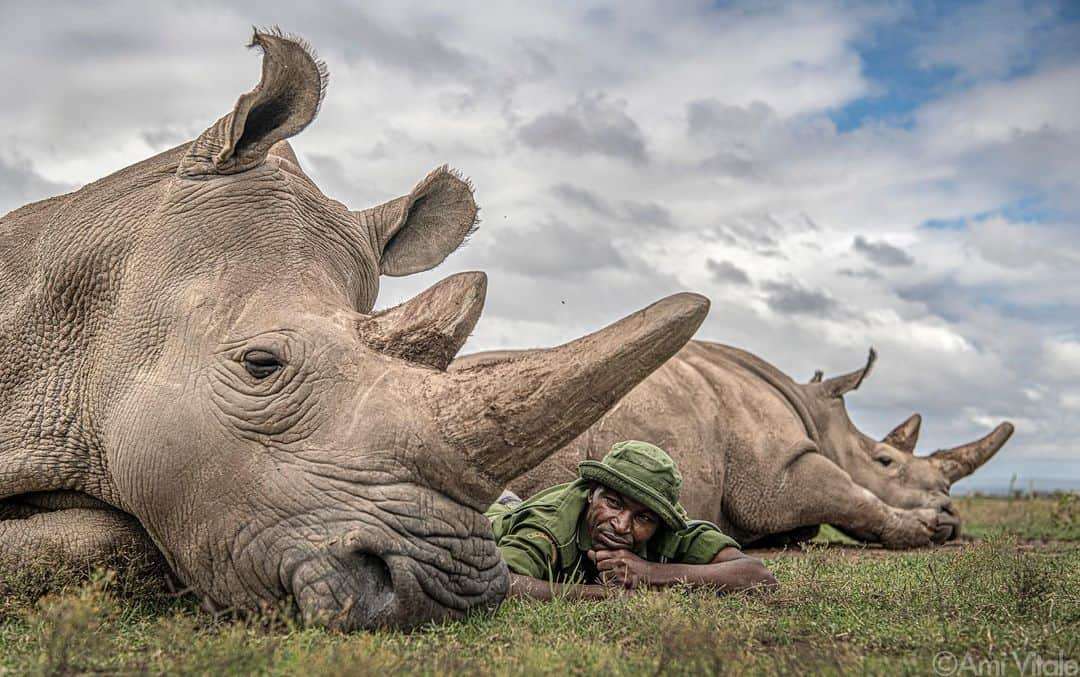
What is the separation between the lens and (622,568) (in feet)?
16.8

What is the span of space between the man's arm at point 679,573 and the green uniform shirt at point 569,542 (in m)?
0.14

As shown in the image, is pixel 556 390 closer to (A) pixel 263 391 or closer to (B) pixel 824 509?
(A) pixel 263 391

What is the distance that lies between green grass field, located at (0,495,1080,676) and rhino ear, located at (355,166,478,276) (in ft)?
7.04

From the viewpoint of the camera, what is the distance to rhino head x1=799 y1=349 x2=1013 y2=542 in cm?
1104

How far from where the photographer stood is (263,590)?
13.6ft

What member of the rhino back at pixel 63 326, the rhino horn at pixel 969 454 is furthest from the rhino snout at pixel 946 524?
Answer: the rhino back at pixel 63 326

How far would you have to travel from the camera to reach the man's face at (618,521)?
17.4 feet

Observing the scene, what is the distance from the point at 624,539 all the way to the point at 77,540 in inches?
89.8

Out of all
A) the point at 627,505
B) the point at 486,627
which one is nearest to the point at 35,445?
the point at 486,627

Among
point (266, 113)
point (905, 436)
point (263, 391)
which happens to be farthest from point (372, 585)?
point (905, 436)

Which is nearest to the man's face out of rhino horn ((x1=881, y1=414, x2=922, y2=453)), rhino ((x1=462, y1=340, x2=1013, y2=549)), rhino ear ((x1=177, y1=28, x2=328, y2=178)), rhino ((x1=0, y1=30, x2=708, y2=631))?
rhino ((x1=0, y1=30, x2=708, y2=631))

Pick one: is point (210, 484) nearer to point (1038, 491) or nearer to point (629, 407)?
point (629, 407)

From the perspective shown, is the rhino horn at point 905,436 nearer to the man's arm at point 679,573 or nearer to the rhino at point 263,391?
the man's arm at point 679,573

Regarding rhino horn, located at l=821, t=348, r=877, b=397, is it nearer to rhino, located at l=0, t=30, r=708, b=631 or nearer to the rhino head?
the rhino head
